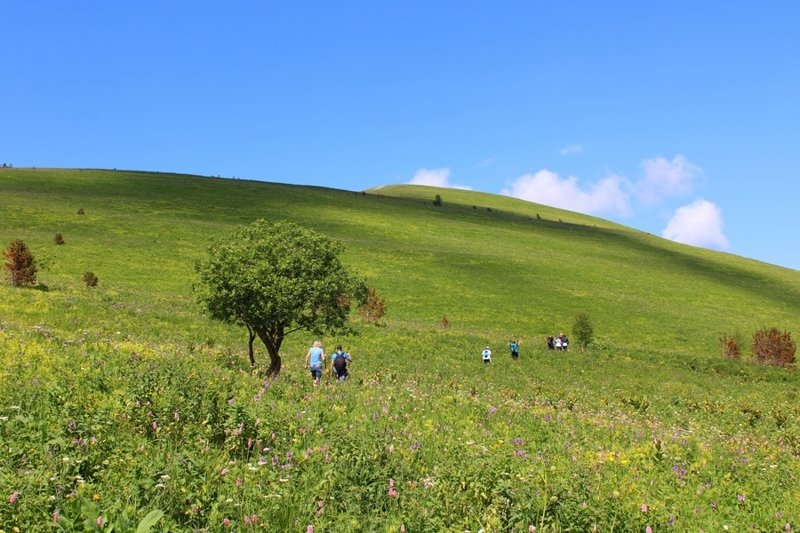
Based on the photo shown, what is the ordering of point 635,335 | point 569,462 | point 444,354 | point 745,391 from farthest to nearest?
point 635,335
point 444,354
point 745,391
point 569,462

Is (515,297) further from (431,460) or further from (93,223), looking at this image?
(431,460)

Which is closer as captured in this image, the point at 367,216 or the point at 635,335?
the point at 635,335

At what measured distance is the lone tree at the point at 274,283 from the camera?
22641 millimetres

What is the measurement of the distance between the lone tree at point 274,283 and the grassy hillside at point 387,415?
88.2 inches

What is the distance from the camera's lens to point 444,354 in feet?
125

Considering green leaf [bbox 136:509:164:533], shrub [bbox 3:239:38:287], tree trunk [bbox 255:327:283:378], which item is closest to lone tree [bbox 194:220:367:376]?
tree trunk [bbox 255:327:283:378]

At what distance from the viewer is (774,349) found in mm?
49656

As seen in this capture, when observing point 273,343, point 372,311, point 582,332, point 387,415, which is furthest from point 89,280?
point 387,415

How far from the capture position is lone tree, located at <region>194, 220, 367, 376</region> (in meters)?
22.6

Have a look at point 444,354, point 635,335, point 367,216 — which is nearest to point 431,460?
point 444,354

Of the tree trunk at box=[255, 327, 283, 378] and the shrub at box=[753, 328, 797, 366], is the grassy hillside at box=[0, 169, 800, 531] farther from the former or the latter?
the shrub at box=[753, 328, 797, 366]

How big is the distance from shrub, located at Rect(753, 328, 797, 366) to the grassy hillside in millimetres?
6129

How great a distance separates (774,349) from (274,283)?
47.0m

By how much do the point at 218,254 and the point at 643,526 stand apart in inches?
813
